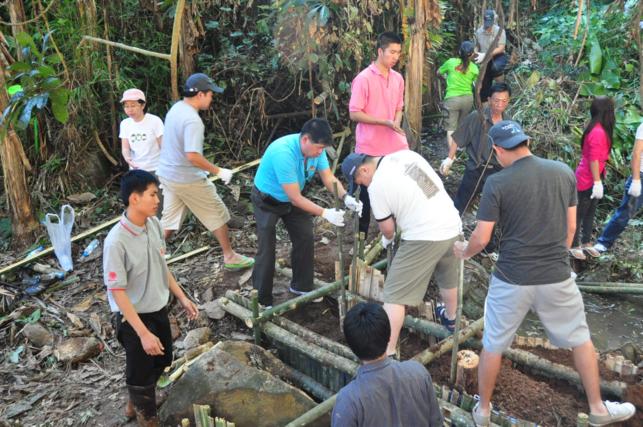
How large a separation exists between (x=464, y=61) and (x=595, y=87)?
2.31 meters

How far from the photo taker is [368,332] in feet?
6.89

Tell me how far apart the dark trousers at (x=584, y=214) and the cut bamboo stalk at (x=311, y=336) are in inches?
114

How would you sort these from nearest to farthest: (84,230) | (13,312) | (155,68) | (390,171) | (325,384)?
(390,171), (325,384), (13,312), (84,230), (155,68)

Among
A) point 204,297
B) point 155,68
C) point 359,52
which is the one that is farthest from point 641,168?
point 155,68

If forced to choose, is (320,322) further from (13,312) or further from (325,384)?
(13,312)

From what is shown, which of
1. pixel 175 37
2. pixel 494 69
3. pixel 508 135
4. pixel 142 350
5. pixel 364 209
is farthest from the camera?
pixel 494 69

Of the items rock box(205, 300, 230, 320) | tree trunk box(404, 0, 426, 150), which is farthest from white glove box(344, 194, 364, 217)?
tree trunk box(404, 0, 426, 150)

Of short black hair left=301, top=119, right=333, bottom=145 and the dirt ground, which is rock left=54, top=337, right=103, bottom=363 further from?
short black hair left=301, top=119, right=333, bottom=145

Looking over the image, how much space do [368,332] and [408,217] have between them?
63.1 inches

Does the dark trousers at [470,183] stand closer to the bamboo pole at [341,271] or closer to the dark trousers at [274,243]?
the bamboo pole at [341,271]

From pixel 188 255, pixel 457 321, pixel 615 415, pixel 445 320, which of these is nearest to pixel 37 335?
pixel 188 255

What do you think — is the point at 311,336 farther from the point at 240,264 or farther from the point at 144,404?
the point at 240,264

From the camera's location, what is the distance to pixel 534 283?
3.06 meters

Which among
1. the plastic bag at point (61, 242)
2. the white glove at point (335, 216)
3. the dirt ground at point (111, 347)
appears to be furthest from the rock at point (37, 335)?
the white glove at point (335, 216)
